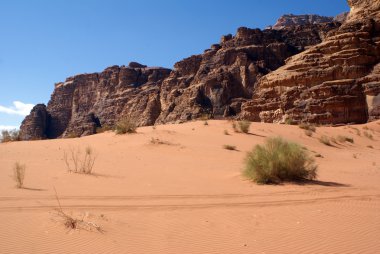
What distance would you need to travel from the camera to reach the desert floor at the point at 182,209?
13.5 ft

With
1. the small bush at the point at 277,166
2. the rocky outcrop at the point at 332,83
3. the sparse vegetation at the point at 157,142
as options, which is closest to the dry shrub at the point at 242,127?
the sparse vegetation at the point at 157,142

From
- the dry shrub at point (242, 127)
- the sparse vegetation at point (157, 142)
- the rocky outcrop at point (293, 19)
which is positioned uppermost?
the rocky outcrop at point (293, 19)

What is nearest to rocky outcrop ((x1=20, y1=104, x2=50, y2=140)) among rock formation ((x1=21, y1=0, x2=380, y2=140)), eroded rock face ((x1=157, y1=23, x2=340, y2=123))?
rock formation ((x1=21, y1=0, x2=380, y2=140))

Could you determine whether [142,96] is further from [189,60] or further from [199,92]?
[199,92]

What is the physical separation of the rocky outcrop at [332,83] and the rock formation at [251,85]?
89 mm

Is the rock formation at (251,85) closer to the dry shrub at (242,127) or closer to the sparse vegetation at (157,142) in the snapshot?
the dry shrub at (242,127)

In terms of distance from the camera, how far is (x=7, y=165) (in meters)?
9.81

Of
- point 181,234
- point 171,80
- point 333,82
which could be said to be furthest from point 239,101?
point 181,234

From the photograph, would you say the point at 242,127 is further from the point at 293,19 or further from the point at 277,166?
the point at 293,19

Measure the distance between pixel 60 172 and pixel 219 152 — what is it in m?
6.53

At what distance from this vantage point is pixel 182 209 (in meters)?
5.71

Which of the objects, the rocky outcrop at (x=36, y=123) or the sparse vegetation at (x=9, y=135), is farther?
the rocky outcrop at (x=36, y=123)

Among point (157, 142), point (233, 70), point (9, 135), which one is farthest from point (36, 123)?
point (157, 142)

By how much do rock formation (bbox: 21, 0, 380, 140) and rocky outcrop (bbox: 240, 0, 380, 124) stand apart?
89 millimetres
